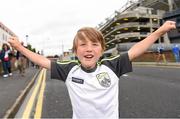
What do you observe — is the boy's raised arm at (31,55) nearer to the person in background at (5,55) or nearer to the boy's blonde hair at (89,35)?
the boy's blonde hair at (89,35)

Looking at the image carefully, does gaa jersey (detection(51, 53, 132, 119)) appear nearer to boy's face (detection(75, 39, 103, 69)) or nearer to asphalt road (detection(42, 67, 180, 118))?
boy's face (detection(75, 39, 103, 69))

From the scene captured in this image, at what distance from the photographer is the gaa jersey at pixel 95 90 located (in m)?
2.84

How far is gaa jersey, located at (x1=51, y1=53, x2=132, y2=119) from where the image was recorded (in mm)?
2840

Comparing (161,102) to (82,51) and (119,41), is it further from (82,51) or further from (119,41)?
(119,41)

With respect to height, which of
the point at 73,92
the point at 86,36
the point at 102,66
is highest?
the point at 86,36

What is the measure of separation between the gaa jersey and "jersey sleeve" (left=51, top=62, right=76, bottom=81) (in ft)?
0.11

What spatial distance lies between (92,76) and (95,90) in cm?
12

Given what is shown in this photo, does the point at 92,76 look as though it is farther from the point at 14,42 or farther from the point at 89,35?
the point at 14,42

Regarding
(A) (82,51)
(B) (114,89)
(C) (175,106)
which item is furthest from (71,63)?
(C) (175,106)

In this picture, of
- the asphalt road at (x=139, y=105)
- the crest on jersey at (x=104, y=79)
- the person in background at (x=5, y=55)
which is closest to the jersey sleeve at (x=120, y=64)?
the crest on jersey at (x=104, y=79)

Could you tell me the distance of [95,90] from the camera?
113 inches

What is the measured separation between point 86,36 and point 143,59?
47.8m

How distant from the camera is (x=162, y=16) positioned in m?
92.1

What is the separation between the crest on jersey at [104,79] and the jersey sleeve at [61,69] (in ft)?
1.01
